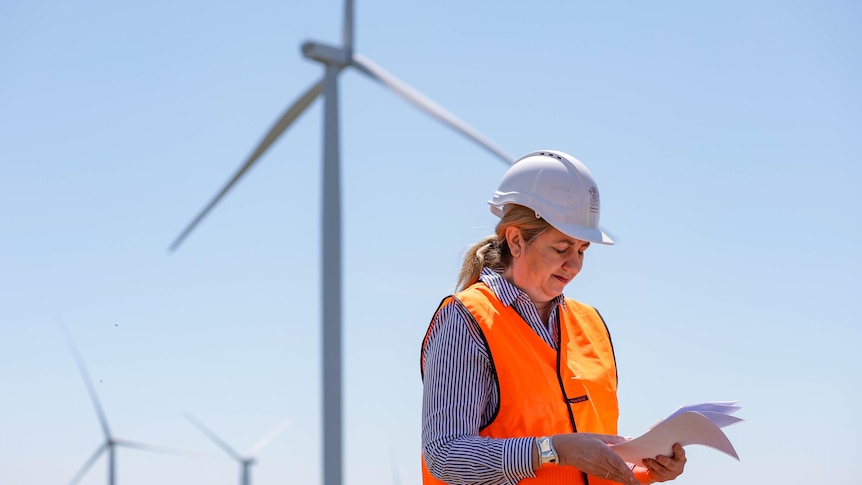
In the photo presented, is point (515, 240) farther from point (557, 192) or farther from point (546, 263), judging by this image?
point (557, 192)

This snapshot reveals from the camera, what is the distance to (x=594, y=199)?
19.0 feet

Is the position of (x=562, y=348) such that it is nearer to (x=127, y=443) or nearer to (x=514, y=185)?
(x=514, y=185)

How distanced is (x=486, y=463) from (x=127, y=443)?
30.0 meters

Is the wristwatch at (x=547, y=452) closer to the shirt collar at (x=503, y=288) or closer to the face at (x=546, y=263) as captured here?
the shirt collar at (x=503, y=288)

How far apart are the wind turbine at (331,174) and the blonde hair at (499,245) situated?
181 cm

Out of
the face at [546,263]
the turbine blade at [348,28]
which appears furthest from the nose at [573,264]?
the turbine blade at [348,28]

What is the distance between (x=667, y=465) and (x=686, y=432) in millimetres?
312

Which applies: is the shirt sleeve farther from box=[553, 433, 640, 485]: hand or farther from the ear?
the ear

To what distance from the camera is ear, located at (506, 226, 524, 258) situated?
5.72m

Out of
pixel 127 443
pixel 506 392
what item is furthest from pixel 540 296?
pixel 127 443

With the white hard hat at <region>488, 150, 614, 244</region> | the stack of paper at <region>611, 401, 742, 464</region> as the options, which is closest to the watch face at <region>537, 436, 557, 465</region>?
the stack of paper at <region>611, 401, 742, 464</region>

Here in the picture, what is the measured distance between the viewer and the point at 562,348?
5605mm

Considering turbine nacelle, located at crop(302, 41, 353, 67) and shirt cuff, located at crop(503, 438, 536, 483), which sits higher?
turbine nacelle, located at crop(302, 41, 353, 67)

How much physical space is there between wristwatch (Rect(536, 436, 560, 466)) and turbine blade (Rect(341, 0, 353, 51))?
22.4 feet
